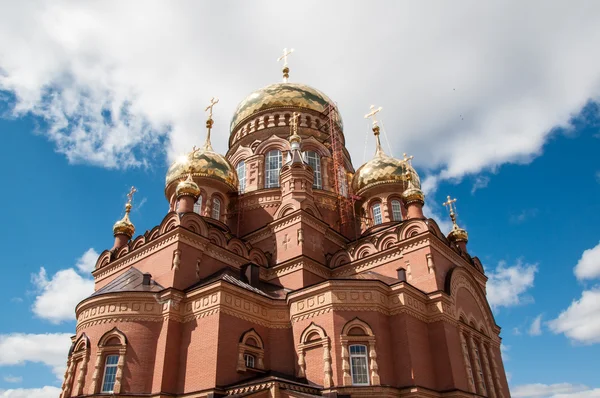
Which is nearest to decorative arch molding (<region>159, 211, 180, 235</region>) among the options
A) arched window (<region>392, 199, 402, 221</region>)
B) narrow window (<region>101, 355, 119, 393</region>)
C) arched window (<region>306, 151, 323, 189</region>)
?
narrow window (<region>101, 355, 119, 393</region>)

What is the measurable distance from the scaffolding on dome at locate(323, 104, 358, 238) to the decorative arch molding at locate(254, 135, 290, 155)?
2336 millimetres

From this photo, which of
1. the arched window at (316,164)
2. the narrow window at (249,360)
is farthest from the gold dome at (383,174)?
the narrow window at (249,360)

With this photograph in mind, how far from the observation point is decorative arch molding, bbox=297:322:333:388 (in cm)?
1175

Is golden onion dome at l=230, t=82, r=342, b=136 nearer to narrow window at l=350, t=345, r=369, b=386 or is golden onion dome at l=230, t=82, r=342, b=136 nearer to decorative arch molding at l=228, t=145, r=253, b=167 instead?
decorative arch molding at l=228, t=145, r=253, b=167

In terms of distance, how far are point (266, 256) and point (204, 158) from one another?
17.5 feet

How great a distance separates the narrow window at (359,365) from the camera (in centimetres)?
1186

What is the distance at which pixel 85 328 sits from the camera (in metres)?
13.0

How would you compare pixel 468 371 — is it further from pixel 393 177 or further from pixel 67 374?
pixel 67 374

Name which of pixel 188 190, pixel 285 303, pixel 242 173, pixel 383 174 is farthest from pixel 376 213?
pixel 188 190

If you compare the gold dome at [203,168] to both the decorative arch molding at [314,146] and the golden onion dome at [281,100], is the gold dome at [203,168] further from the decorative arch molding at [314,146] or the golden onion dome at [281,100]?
the golden onion dome at [281,100]

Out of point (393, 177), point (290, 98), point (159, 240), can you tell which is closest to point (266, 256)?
point (159, 240)

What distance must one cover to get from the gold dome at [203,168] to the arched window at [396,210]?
6593 mm

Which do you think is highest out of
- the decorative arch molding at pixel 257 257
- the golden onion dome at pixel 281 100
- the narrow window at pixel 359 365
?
the golden onion dome at pixel 281 100

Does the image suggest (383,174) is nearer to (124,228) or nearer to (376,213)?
(376,213)
